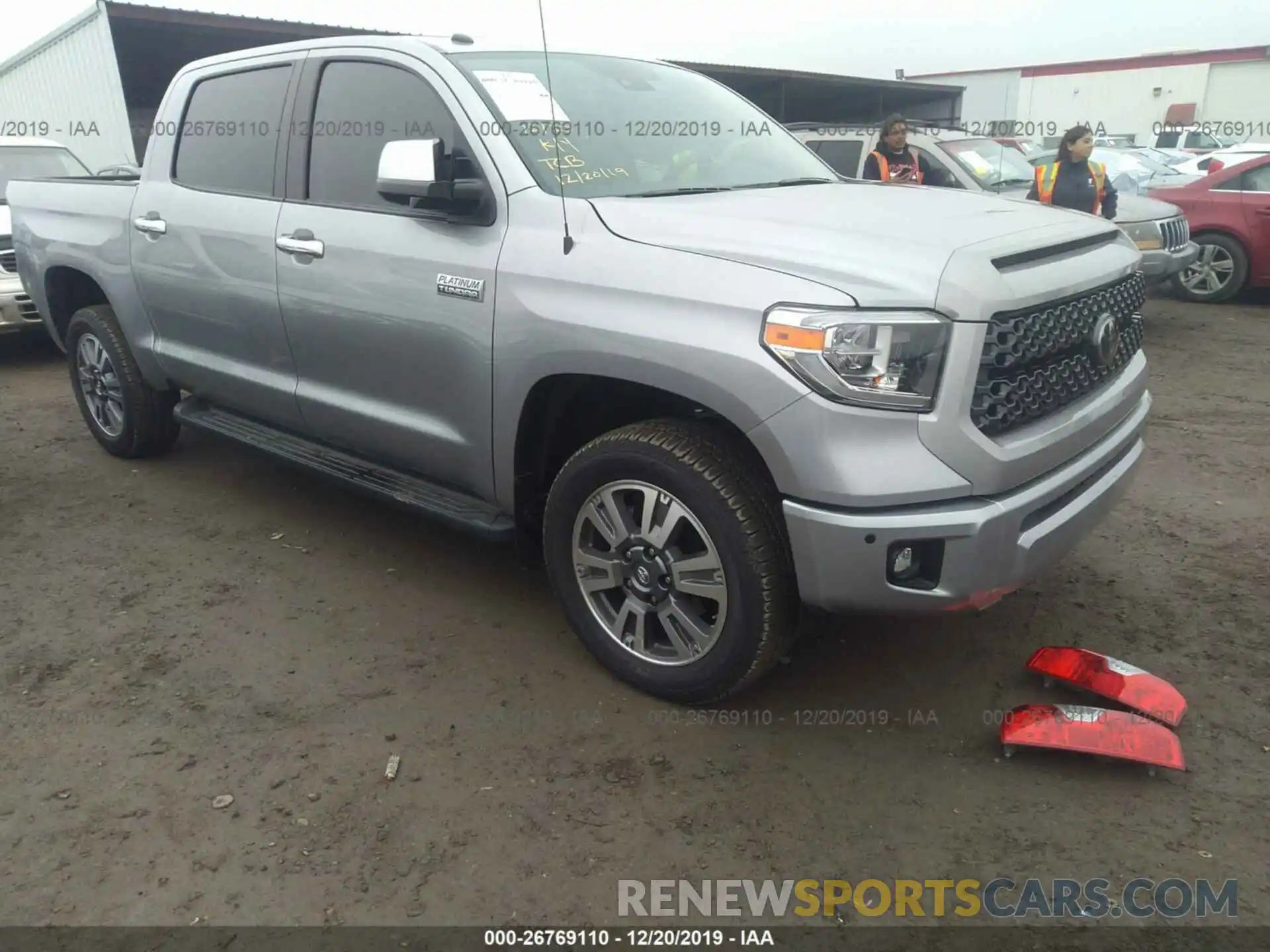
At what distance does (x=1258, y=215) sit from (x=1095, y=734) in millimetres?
8225

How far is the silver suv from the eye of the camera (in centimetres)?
791

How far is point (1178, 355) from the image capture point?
287 inches

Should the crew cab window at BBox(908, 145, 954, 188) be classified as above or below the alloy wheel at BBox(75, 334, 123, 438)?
above

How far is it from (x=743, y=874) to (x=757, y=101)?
857 inches

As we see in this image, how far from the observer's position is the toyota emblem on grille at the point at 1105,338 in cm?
273

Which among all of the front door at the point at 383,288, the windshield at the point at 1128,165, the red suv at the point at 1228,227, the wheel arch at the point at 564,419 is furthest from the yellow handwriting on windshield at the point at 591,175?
the windshield at the point at 1128,165

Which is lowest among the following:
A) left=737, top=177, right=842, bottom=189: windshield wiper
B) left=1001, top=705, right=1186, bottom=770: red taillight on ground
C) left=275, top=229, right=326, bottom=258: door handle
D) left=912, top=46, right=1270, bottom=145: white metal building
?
left=1001, top=705, right=1186, bottom=770: red taillight on ground

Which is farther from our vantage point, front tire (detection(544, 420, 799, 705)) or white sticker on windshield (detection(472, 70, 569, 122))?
white sticker on windshield (detection(472, 70, 569, 122))

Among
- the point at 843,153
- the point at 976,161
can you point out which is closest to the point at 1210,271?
the point at 976,161

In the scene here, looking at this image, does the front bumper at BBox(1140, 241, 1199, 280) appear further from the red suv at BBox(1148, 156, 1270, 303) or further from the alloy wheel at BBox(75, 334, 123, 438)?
the alloy wheel at BBox(75, 334, 123, 438)

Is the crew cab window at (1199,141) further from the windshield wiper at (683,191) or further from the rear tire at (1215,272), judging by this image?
the windshield wiper at (683,191)

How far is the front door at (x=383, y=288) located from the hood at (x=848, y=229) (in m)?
0.58

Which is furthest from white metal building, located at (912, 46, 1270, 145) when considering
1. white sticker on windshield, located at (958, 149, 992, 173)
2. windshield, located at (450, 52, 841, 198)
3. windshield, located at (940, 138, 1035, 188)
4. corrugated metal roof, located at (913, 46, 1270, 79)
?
windshield, located at (450, 52, 841, 198)

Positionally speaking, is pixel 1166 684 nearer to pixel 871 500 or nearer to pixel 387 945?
pixel 871 500
